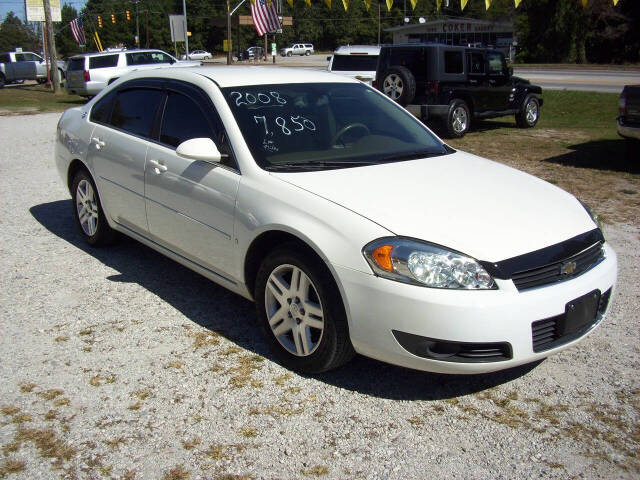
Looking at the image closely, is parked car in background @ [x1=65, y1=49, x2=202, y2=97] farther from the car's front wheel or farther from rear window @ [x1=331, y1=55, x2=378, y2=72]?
the car's front wheel

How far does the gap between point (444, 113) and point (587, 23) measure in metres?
44.9

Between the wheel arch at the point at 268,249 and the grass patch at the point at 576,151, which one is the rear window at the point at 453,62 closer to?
the grass patch at the point at 576,151

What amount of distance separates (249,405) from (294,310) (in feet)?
1.86

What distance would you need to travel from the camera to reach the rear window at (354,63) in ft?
52.7

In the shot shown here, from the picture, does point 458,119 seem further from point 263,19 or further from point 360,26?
point 360,26

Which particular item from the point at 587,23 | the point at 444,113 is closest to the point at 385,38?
the point at 587,23

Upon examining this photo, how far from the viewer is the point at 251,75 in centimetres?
454

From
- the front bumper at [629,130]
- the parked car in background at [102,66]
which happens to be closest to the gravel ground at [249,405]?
the front bumper at [629,130]

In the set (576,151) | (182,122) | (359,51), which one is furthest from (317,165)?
(359,51)

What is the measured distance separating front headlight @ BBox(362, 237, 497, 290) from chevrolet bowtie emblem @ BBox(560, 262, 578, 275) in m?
0.47

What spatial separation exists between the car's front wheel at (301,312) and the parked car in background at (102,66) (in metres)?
19.0

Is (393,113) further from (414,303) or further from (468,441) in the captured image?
(468,441)

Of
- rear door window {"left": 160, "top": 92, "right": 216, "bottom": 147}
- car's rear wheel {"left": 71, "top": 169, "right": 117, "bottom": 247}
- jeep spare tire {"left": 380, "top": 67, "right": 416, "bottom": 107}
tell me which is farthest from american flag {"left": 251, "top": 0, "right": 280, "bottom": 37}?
rear door window {"left": 160, "top": 92, "right": 216, "bottom": 147}

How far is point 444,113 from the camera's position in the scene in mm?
12875
